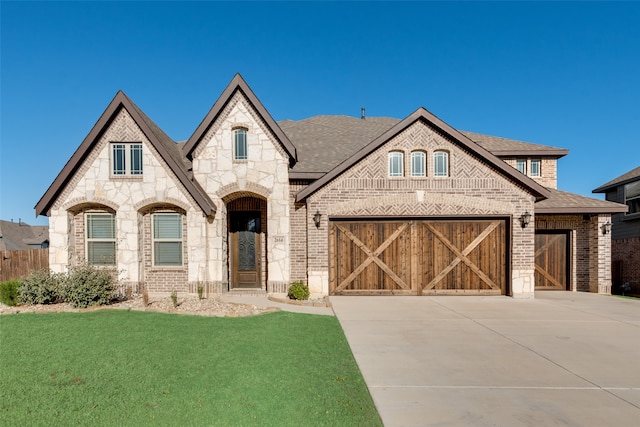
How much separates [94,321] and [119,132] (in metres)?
6.67

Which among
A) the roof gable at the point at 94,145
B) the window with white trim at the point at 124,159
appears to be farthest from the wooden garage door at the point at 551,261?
the window with white trim at the point at 124,159

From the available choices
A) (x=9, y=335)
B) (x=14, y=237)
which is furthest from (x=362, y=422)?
(x=14, y=237)

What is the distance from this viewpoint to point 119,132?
37.3 feet

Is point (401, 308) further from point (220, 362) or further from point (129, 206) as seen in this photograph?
point (129, 206)

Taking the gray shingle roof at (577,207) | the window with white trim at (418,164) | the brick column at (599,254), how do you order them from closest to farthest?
the window with white trim at (418,164) → the gray shingle roof at (577,207) → the brick column at (599,254)

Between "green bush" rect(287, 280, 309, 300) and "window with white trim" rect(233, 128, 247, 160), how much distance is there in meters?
4.82

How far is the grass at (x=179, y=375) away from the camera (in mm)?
3576

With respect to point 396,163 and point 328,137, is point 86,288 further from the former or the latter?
point 328,137

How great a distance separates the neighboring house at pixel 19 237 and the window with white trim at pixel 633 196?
52845 mm

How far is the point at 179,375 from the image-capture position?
15.0ft

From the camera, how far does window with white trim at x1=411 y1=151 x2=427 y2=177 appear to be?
11.8 metres

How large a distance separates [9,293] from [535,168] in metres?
19.8

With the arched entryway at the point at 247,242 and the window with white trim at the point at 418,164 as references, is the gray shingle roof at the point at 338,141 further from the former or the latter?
the window with white trim at the point at 418,164

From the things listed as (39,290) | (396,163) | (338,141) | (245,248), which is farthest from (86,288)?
(338,141)
